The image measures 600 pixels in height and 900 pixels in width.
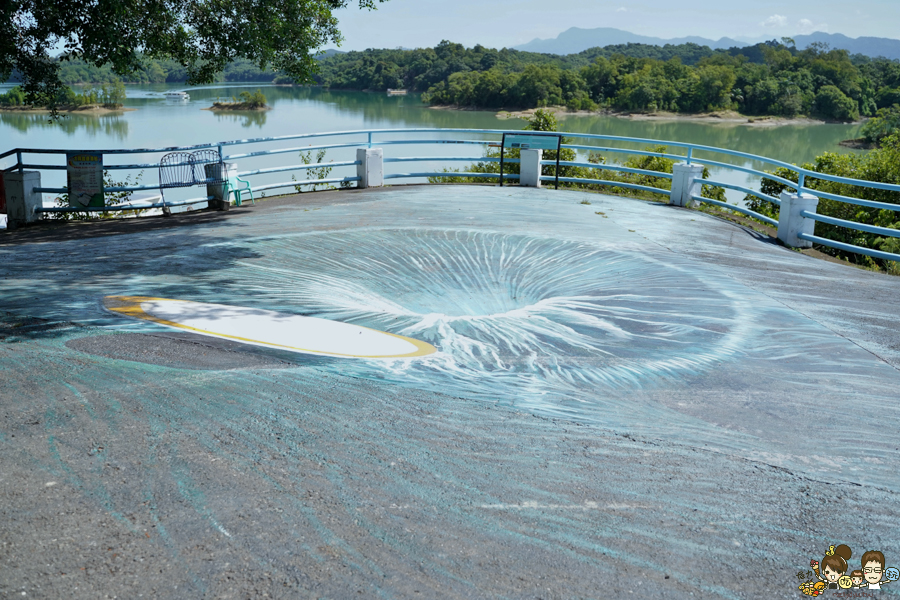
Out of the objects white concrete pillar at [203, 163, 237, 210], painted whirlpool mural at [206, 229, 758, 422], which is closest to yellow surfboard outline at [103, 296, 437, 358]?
painted whirlpool mural at [206, 229, 758, 422]

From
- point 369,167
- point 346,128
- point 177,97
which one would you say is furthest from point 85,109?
point 369,167

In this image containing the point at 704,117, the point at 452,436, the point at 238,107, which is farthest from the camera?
the point at 704,117

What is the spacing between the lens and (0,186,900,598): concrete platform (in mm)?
3303

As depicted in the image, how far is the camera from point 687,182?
14.0m

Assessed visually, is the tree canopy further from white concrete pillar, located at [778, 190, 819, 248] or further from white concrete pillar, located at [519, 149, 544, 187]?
white concrete pillar, located at [778, 190, 819, 248]

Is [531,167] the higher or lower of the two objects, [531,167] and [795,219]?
the higher

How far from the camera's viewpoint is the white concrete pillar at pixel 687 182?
13961 mm

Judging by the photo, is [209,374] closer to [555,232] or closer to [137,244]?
[137,244]

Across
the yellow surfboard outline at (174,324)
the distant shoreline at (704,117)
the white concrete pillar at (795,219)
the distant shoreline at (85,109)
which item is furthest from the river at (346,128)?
the yellow surfboard outline at (174,324)

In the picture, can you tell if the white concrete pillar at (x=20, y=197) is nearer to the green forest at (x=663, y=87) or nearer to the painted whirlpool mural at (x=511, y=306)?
the painted whirlpool mural at (x=511, y=306)

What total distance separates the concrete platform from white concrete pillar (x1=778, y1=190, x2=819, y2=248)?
237 centimetres

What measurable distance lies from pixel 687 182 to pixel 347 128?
199 feet

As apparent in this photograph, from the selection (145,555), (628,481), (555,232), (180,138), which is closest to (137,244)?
(555,232)

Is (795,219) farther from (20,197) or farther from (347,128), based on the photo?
(347,128)
